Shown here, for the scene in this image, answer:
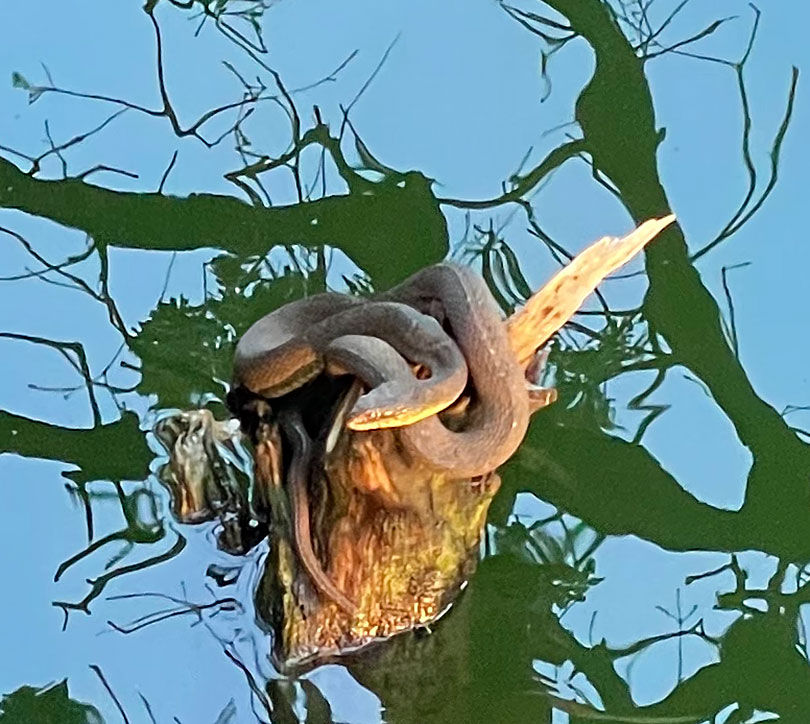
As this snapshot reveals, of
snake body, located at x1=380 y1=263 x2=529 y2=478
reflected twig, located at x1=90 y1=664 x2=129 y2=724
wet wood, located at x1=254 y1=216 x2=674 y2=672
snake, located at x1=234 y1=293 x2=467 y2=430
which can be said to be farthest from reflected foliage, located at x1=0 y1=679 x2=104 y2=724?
snake body, located at x1=380 y1=263 x2=529 y2=478

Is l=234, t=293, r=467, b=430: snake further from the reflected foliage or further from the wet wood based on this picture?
the reflected foliage

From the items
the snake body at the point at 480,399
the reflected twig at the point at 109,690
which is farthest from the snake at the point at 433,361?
the reflected twig at the point at 109,690

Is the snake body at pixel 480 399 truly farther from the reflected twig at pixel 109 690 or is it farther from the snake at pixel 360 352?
the reflected twig at pixel 109 690

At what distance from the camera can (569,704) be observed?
5.41ft

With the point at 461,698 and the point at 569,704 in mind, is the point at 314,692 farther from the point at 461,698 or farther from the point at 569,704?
the point at 569,704

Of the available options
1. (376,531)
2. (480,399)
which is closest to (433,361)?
(480,399)

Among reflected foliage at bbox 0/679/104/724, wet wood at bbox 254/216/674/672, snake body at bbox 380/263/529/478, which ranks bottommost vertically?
reflected foliage at bbox 0/679/104/724

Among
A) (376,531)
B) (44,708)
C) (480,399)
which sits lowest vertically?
(44,708)

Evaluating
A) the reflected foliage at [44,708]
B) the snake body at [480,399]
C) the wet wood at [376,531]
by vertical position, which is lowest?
the reflected foliage at [44,708]

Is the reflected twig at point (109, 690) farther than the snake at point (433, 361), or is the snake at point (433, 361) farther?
the reflected twig at point (109, 690)

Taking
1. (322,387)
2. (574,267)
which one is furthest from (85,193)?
(574,267)

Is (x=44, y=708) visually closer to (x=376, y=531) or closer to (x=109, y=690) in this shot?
(x=109, y=690)

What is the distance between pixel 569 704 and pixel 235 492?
0.53m

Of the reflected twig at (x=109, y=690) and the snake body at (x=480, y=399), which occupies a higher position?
the snake body at (x=480, y=399)
